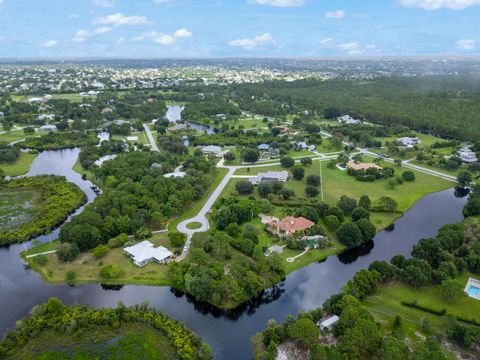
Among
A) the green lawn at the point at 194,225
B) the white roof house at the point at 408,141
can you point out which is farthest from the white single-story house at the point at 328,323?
the white roof house at the point at 408,141

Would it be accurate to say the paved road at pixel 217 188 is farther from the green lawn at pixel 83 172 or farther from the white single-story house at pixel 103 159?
the green lawn at pixel 83 172

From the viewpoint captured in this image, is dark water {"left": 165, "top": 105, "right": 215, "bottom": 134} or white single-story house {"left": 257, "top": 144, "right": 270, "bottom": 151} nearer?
white single-story house {"left": 257, "top": 144, "right": 270, "bottom": 151}

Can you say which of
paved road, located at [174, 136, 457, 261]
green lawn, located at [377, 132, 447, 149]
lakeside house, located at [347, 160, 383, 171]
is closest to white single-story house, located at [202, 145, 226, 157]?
paved road, located at [174, 136, 457, 261]

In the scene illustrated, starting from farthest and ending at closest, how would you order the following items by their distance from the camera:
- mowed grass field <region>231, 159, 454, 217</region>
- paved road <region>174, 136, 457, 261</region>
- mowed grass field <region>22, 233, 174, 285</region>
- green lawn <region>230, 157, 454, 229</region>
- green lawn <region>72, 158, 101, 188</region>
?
green lawn <region>72, 158, 101, 188</region>
mowed grass field <region>231, 159, 454, 217</region>
green lawn <region>230, 157, 454, 229</region>
paved road <region>174, 136, 457, 261</region>
mowed grass field <region>22, 233, 174, 285</region>

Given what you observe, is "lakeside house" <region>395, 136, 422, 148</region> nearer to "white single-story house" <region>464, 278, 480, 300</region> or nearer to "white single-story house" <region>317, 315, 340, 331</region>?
"white single-story house" <region>464, 278, 480, 300</region>

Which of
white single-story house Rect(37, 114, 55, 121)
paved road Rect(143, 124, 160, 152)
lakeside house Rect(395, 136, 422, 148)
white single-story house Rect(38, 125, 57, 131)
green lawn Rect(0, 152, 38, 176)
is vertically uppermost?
white single-story house Rect(37, 114, 55, 121)

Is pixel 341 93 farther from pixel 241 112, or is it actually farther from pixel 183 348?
pixel 183 348

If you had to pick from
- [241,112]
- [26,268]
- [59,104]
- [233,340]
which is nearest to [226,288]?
[233,340]
